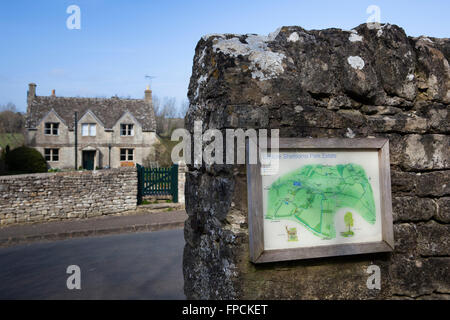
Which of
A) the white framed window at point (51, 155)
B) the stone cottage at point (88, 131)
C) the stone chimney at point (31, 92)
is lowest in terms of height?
Answer: the white framed window at point (51, 155)

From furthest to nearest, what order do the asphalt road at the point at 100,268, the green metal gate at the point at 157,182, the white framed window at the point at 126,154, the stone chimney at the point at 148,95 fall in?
1. the stone chimney at the point at 148,95
2. the white framed window at the point at 126,154
3. the green metal gate at the point at 157,182
4. the asphalt road at the point at 100,268

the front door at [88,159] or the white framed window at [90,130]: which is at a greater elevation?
the white framed window at [90,130]

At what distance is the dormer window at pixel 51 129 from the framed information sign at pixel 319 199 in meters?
37.8

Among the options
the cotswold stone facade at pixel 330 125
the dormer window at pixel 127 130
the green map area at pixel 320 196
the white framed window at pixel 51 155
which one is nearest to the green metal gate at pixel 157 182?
the cotswold stone facade at pixel 330 125

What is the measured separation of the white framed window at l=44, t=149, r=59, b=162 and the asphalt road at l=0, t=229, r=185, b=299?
29355 millimetres

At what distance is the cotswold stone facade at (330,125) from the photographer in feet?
7.59

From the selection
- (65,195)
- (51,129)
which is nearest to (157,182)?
(65,195)

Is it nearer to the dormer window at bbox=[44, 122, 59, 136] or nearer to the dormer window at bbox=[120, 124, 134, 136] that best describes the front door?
the dormer window at bbox=[44, 122, 59, 136]

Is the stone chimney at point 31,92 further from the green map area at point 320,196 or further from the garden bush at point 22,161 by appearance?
the green map area at point 320,196

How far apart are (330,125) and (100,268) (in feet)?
18.6

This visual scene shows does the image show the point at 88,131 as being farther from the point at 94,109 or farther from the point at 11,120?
the point at 11,120

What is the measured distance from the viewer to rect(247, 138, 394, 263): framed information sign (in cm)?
227

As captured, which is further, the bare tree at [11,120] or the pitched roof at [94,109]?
the bare tree at [11,120]
